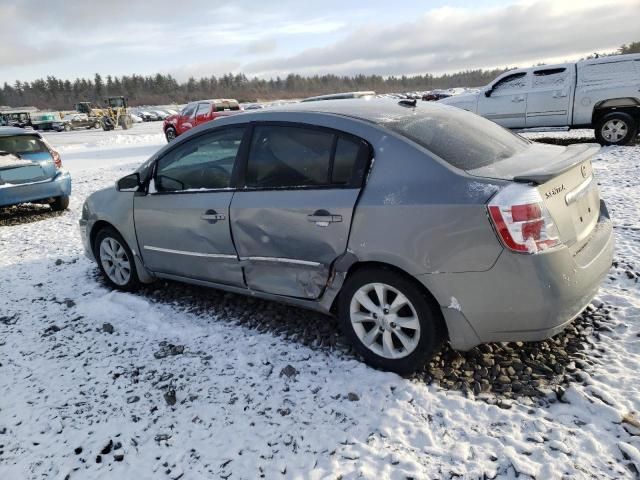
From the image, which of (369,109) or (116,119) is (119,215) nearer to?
(369,109)

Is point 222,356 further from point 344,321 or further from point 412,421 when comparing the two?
point 412,421

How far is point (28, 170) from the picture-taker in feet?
25.7

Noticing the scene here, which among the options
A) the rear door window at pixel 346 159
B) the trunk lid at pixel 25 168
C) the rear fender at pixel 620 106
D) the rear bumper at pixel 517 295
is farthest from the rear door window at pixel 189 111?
the rear bumper at pixel 517 295

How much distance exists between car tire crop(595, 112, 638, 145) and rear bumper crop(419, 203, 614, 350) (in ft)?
29.9

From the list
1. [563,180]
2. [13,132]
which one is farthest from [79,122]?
[563,180]

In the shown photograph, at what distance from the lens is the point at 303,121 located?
3.34 m

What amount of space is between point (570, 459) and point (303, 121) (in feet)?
8.19

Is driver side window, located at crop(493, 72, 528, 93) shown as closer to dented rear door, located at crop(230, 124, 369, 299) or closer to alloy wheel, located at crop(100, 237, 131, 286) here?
dented rear door, located at crop(230, 124, 369, 299)

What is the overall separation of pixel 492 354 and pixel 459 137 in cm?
144

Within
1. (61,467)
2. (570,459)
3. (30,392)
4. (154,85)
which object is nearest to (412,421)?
(570,459)

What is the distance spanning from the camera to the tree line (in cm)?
11069

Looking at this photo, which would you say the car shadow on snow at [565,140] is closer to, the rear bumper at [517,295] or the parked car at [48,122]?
the rear bumper at [517,295]

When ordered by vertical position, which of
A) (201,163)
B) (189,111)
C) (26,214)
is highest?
(201,163)

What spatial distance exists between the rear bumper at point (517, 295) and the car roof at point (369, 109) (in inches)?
45.5
